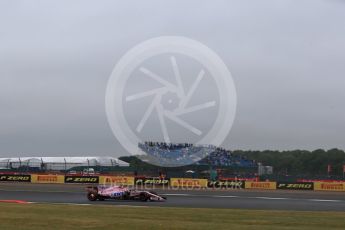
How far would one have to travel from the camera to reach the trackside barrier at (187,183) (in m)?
56.5

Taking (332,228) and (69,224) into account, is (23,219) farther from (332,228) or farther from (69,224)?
(332,228)

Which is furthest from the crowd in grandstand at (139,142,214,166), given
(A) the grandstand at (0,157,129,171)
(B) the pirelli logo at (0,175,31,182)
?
(B) the pirelli logo at (0,175,31,182)

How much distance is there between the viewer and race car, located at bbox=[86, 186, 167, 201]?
103 ft

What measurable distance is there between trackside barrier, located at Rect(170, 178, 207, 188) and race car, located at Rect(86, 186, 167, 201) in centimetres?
2436

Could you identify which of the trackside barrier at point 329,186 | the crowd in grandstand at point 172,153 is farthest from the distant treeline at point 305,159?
the trackside barrier at point 329,186

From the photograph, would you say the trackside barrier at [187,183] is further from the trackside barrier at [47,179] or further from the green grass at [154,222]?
the green grass at [154,222]

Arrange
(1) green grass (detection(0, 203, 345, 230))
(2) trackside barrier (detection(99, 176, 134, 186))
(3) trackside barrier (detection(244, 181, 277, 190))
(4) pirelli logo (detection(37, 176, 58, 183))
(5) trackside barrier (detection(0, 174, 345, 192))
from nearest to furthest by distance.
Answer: (1) green grass (detection(0, 203, 345, 230)), (5) trackside barrier (detection(0, 174, 345, 192)), (2) trackside barrier (detection(99, 176, 134, 186)), (3) trackside barrier (detection(244, 181, 277, 190)), (4) pirelli logo (detection(37, 176, 58, 183))

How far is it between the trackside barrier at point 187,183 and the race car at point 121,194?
79.9 ft

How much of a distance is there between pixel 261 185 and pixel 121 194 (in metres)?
27.9

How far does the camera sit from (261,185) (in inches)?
2249

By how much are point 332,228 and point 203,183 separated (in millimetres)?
40845

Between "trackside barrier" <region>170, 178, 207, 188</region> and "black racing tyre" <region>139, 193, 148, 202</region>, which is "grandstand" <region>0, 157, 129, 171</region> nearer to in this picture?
"trackside barrier" <region>170, 178, 207, 188</region>

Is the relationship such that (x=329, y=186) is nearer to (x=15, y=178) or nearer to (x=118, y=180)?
(x=118, y=180)

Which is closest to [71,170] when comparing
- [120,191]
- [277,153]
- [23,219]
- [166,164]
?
[166,164]
